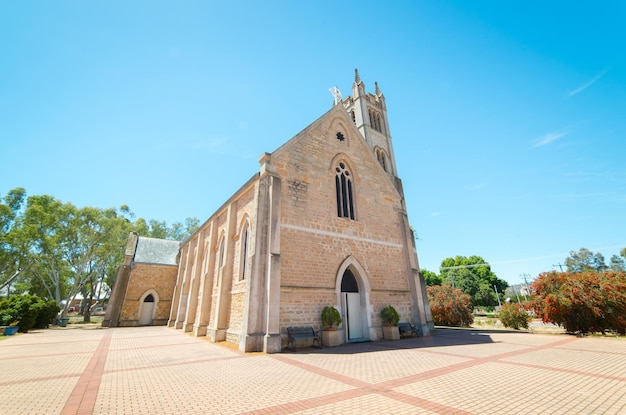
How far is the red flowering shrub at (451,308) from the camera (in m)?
20.4

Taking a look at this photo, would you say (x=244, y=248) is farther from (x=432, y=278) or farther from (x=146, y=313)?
(x=432, y=278)

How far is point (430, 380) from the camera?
608cm

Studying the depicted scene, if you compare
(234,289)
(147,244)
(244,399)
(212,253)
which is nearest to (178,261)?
(147,244)

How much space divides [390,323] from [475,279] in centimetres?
4389

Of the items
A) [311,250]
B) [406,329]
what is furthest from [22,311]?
[406,329]

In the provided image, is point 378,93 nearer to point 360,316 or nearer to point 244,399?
point 360,316

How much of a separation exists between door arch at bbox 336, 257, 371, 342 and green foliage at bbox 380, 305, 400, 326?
832 mm

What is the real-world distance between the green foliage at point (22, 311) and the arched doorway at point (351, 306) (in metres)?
22.5

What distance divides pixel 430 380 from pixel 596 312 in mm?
12322

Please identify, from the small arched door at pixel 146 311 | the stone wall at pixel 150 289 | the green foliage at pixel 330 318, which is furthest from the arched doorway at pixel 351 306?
the small arched door at pixel 146 311

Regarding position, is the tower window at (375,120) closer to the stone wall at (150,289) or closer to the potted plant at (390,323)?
the potted plant at (390,323)

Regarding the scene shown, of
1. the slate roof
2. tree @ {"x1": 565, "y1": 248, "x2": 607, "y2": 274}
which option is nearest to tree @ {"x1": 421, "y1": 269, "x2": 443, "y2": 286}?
tree @ {"x1": 565, "y1": 248, "x2": 607, "y2": 274}

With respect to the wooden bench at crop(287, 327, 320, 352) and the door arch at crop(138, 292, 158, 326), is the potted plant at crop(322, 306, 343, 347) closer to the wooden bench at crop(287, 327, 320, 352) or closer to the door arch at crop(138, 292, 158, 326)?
the wooden bench at crop(287, 327, 320, 352)

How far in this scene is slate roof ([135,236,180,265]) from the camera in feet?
94.0
